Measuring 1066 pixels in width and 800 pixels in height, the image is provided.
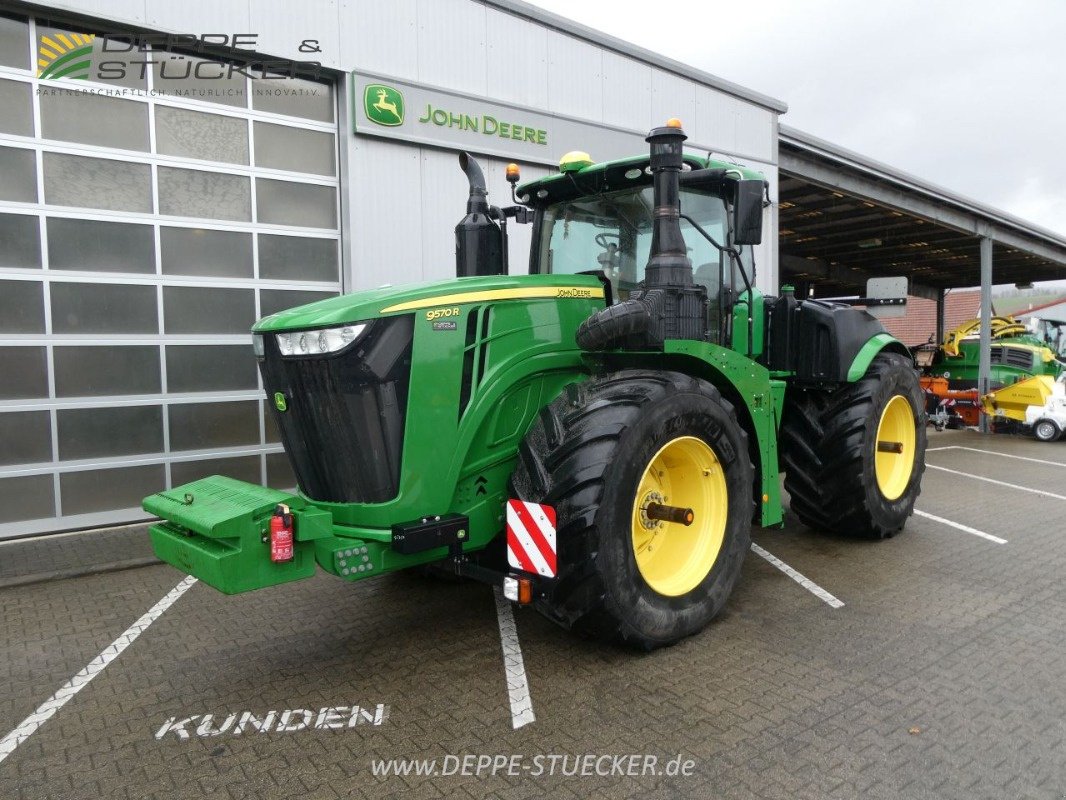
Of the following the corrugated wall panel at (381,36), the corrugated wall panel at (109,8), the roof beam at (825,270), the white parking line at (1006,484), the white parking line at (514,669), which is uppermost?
the corrugated wall panel at (381,36)

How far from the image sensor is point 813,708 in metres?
3.22

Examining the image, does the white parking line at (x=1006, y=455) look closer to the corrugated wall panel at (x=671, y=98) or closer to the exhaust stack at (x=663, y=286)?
the corrugated wall panel at (x=671, y=98)

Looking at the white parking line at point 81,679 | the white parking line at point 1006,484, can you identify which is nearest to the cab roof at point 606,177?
the white parking line at point 81,679

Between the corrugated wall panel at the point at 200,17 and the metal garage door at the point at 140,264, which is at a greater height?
the corrugated wall panel at the point at 200,17

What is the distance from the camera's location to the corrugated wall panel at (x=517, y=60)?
8180 mm

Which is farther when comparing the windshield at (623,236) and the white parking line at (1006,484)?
the white parking line at (1006,484)

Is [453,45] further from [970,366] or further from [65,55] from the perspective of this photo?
[970,366]

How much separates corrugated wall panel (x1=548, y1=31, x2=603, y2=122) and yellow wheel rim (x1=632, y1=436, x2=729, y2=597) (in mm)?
5951

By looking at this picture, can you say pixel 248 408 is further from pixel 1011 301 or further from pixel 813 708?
pixel 1011 301

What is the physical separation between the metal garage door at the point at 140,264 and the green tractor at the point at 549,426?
10.8 ft

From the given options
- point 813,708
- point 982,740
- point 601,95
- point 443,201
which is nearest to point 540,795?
point 813,708

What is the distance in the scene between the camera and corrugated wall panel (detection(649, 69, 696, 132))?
392 inches

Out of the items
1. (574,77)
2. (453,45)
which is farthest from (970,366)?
(453,45)

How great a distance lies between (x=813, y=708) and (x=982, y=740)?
0.62 meters
